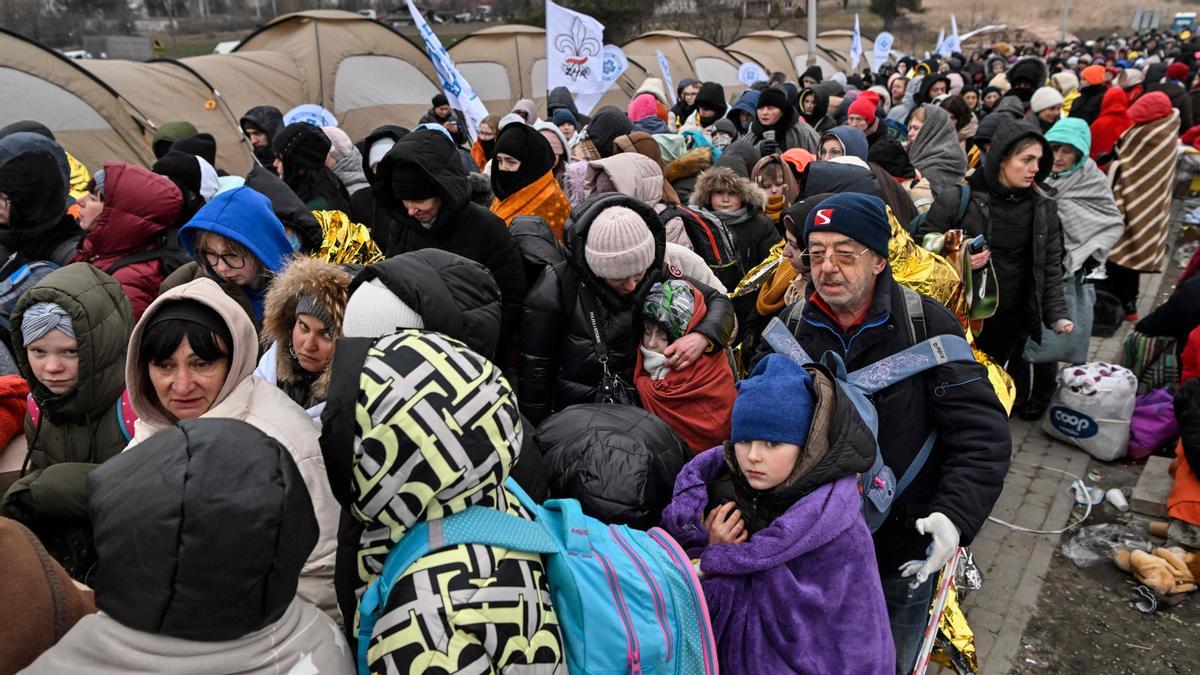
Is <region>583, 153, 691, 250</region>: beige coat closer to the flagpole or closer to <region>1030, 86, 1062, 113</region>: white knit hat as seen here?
<region>1030, 86, 1062, 113</region>: white knit hat

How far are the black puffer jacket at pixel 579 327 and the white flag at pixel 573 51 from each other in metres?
6.43

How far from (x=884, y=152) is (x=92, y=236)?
5333 millimetres

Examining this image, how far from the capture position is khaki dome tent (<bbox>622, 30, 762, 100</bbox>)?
64.1 feet

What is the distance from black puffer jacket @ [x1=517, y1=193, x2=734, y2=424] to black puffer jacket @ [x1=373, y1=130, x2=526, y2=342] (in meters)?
0.48

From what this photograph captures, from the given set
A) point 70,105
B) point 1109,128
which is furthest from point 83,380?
point 1109,128

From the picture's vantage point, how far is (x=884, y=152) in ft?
20.1

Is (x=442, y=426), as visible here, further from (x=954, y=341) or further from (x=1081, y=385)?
(x=1081, y=385)

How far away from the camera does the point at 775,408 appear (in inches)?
81.9

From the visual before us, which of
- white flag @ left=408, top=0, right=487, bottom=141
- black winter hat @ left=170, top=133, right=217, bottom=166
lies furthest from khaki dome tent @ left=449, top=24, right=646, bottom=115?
black winter hat @ left=170, top=133, right=217, bottom=166

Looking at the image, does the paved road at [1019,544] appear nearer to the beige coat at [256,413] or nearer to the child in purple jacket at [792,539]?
the child in purple jacket at [792,539]

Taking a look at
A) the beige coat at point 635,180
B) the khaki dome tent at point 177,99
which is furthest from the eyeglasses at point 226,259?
the khaki dome tent at point 177,99

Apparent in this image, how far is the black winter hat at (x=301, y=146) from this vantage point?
17.3 ft

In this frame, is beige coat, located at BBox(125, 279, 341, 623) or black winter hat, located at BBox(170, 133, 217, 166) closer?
beige coat, located at BBox(125, 279, 341, 623)

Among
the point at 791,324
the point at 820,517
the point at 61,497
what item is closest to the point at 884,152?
the point at 791,324
